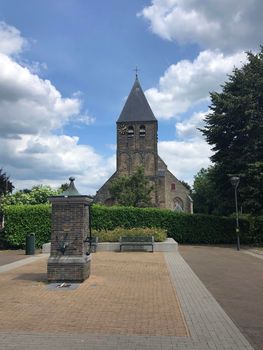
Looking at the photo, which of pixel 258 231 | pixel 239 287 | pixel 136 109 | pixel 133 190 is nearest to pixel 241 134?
pixel 258 231

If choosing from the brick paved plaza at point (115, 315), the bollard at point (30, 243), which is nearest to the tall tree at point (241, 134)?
the bollard at point (30, 243)

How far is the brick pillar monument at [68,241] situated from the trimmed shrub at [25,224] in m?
16.2

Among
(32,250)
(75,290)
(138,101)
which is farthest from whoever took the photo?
(138,101)

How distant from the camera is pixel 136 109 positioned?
225ft

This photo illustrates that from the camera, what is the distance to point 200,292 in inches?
425

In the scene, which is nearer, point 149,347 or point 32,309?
point 149,347

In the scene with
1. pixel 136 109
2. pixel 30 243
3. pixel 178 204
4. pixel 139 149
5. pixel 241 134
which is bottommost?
pixel 30 243

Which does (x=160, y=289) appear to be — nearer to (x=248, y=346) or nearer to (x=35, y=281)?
(x=35, y=281)

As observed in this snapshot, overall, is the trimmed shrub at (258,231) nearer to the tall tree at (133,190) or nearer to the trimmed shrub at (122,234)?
the trimmed shrub at (122,234)

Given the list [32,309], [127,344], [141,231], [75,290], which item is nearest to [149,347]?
[127,344]

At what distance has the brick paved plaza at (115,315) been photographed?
6.38 metres

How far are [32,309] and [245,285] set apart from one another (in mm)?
6174

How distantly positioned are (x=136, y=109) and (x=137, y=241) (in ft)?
155

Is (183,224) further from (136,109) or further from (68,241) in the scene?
(136,109)
